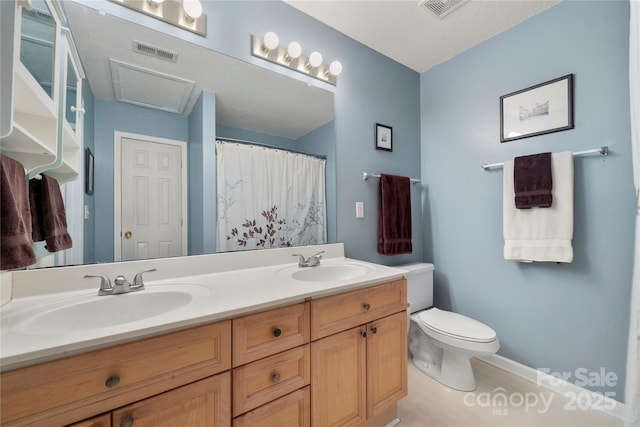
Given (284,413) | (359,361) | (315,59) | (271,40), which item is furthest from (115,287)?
(315,59)

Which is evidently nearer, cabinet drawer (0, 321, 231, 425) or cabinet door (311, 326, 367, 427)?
cabinet drawer (0, 321, 231, 425)

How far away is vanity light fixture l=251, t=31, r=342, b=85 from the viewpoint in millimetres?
1399

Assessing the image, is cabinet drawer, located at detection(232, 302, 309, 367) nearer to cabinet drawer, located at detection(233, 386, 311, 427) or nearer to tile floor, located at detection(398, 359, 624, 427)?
cabinet drawer, located at detection(233, 386, 311, 427)

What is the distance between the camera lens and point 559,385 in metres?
1.48

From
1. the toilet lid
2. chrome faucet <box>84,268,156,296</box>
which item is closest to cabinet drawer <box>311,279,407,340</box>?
the toilet lid

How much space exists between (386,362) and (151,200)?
1.36 meters

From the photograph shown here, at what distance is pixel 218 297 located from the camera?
870mm

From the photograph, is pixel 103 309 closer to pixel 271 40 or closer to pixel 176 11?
pixel 176 11

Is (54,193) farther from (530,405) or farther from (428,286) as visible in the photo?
(530,405)

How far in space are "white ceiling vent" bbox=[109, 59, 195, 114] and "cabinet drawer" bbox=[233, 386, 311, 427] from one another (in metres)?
1.32

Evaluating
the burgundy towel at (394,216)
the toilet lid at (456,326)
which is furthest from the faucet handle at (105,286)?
the toilet lid at (456,326)

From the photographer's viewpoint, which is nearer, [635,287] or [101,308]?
[101,308]

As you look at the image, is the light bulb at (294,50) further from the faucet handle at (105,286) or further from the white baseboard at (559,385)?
the white baseboard at (559,385)

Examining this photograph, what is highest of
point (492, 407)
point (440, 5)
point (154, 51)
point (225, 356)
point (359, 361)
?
point (440, 5)
